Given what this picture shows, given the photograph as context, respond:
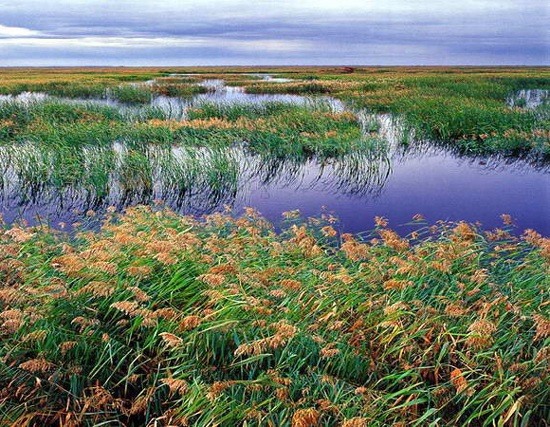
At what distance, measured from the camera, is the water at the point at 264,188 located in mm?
13609

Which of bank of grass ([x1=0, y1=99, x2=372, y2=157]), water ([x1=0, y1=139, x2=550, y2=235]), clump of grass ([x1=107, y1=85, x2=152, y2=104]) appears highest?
clump of grass ([x1=107, y1=85, x2=152, y2=104])

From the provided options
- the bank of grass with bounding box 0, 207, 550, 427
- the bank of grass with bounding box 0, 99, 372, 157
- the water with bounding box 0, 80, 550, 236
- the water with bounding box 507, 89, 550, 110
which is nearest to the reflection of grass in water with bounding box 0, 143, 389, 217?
the water with bounding box 0, 80, 550, 236

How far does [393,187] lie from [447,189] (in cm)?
176

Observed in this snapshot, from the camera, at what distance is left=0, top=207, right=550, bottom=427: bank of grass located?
161 inches

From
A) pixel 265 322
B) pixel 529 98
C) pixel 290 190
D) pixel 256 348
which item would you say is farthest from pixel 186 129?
pixel 529 98

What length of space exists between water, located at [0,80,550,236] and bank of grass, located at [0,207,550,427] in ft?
22.1

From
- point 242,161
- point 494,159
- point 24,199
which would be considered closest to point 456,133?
point 494,159

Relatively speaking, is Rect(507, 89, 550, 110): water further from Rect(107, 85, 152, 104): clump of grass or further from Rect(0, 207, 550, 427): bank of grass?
Rect(0, 207, 550, 427): bank of grass

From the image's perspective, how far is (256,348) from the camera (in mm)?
3873

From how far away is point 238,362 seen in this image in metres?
4.50

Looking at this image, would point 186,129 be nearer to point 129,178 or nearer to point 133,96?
point 129,178

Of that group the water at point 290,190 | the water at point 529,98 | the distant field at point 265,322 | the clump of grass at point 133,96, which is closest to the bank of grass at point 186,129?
the water at point 290,190

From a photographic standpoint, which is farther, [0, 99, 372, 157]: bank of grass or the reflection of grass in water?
[0, 99, 372, 157]: bank of grass

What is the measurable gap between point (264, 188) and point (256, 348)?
11.8 m
